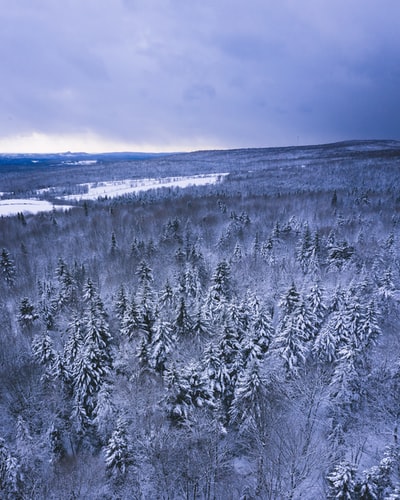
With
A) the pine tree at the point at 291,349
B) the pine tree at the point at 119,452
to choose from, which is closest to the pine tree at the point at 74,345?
the pine tree at the point at 119,452

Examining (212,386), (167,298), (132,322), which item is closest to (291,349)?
(212,386)

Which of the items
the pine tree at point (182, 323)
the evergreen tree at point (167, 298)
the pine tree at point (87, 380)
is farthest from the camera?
the evergreen tree at point (167, 298)

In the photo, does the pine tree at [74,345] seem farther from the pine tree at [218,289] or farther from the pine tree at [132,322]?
the pine tree at [218,289]

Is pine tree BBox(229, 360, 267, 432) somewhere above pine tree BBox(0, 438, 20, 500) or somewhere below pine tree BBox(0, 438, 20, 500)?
above

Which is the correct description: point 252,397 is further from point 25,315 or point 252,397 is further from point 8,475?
point 25,315

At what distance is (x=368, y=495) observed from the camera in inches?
566

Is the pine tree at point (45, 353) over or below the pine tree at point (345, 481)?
over

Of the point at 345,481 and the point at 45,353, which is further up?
the point at 45,353

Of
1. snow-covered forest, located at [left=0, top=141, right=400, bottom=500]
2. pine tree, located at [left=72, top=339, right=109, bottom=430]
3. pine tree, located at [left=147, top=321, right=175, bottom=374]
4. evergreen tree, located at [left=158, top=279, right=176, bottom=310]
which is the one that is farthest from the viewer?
evergreen tree, located at [left=158, top=279, right=176, bottom=310]

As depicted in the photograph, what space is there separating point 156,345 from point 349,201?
71.5m

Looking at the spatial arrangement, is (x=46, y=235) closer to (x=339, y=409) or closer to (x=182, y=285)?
(x=182, y=285)

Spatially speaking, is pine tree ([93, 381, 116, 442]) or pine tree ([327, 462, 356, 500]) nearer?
pine tree ([327, 462, 356, 500])

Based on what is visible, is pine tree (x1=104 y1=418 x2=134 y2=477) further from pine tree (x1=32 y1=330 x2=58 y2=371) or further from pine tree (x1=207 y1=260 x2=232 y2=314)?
pine tree (x1=207 y1=260 x2=232 y2=314)

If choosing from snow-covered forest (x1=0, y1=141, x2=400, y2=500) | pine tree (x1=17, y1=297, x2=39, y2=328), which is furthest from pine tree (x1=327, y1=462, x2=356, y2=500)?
pine tree (x1=17, y1=297, x2=39, y2=328)
